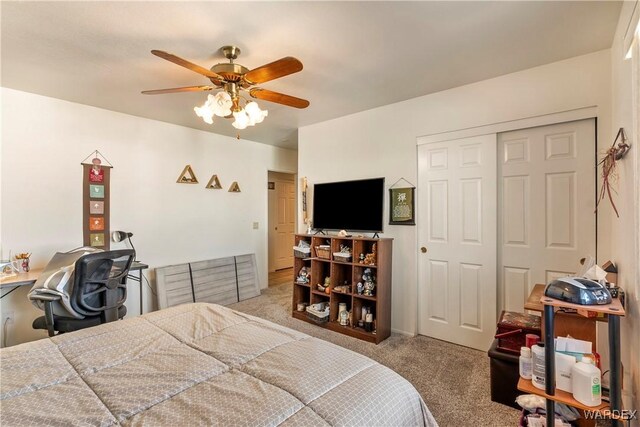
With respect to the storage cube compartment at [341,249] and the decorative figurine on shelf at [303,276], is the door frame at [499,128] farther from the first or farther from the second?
the decorative figurine on shelf at [303,276]

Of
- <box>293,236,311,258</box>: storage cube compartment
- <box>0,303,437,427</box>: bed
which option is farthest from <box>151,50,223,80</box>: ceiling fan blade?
<box>293,236,311,258</box>: storage cube compartment

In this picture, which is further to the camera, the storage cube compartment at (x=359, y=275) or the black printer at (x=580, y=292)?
the storage cube compartment at (x=359, y=275)

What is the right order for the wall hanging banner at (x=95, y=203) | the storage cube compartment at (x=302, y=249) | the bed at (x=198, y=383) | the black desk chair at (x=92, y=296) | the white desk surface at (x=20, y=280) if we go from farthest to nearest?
the storage cube compartment at (x=302, y=249)
the wall hanging banner at (x=95, y=203)
the white desk surface at (x=20, y=280)
the black desk chair at (x=92, y=296)
the bed at (x=198, y=383)

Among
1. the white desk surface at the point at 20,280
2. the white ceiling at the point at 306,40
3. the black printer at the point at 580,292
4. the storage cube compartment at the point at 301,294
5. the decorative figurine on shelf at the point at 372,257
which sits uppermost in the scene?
the white ceiling at the point at 306,40

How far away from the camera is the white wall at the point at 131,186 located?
9.48 feet

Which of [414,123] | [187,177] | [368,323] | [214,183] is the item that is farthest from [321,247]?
[187,177]

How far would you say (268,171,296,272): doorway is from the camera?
20.7 feet

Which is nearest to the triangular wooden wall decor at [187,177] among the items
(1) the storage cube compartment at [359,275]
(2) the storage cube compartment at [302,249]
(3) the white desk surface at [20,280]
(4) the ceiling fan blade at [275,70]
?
(2) the storage cube compartment at [302,249]

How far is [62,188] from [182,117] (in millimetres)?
1466

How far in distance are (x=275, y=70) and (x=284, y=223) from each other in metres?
4.92

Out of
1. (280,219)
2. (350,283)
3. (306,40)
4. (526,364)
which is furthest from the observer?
(280,219)

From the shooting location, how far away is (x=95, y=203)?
332 centimetres

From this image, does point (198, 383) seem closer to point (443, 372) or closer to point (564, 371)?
point (564, 371)

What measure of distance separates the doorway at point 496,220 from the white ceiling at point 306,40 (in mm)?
643
